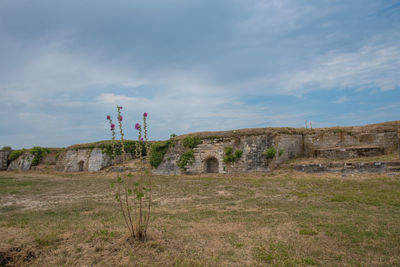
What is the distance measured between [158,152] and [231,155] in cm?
583

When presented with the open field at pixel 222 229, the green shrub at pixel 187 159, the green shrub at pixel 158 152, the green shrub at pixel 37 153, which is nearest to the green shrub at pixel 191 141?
the green shrub at pixel 187 159

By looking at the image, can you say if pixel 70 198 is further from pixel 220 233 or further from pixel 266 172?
pixel 266 172

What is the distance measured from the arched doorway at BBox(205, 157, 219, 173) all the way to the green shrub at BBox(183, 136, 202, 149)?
1.34m

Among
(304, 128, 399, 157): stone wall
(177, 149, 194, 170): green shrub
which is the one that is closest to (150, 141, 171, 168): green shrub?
(177, 149, 194, 170): green shrub

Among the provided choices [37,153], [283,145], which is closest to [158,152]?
[283,145]

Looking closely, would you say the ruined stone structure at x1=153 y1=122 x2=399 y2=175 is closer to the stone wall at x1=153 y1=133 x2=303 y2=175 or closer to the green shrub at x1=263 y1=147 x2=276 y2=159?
the stone wall at x1=153 y1=133 x2=303 y2=175

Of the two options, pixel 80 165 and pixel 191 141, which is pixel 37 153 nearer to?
pixel 80 165

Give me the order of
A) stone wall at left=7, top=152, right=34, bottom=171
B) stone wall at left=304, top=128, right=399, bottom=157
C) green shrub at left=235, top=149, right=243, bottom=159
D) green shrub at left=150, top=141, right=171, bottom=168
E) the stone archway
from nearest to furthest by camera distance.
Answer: stone wall at left=304, top=128, right=399, bottom=157
green shrub at left=235, top=149, right=243, bottom=159
green shrub at left=150, top=141, right=171, bottom=168
the stone archway
stone wall at left=7, top=152, right=34, bottom=171

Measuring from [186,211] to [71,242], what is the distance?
343 cm

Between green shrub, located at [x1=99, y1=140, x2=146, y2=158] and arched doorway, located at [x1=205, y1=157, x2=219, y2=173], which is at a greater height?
green shrub, located at [x1=99, y1=140, x2=146, y2=158]

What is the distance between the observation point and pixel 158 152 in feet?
64.5

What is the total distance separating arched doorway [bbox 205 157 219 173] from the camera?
17.8 metres

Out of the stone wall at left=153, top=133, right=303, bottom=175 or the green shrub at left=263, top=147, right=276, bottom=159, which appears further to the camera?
the stone wall at left=153, top=133, right=303, bottom=175

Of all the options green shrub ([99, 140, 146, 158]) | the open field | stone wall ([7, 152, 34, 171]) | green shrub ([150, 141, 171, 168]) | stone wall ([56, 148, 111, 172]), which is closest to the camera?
the open field
